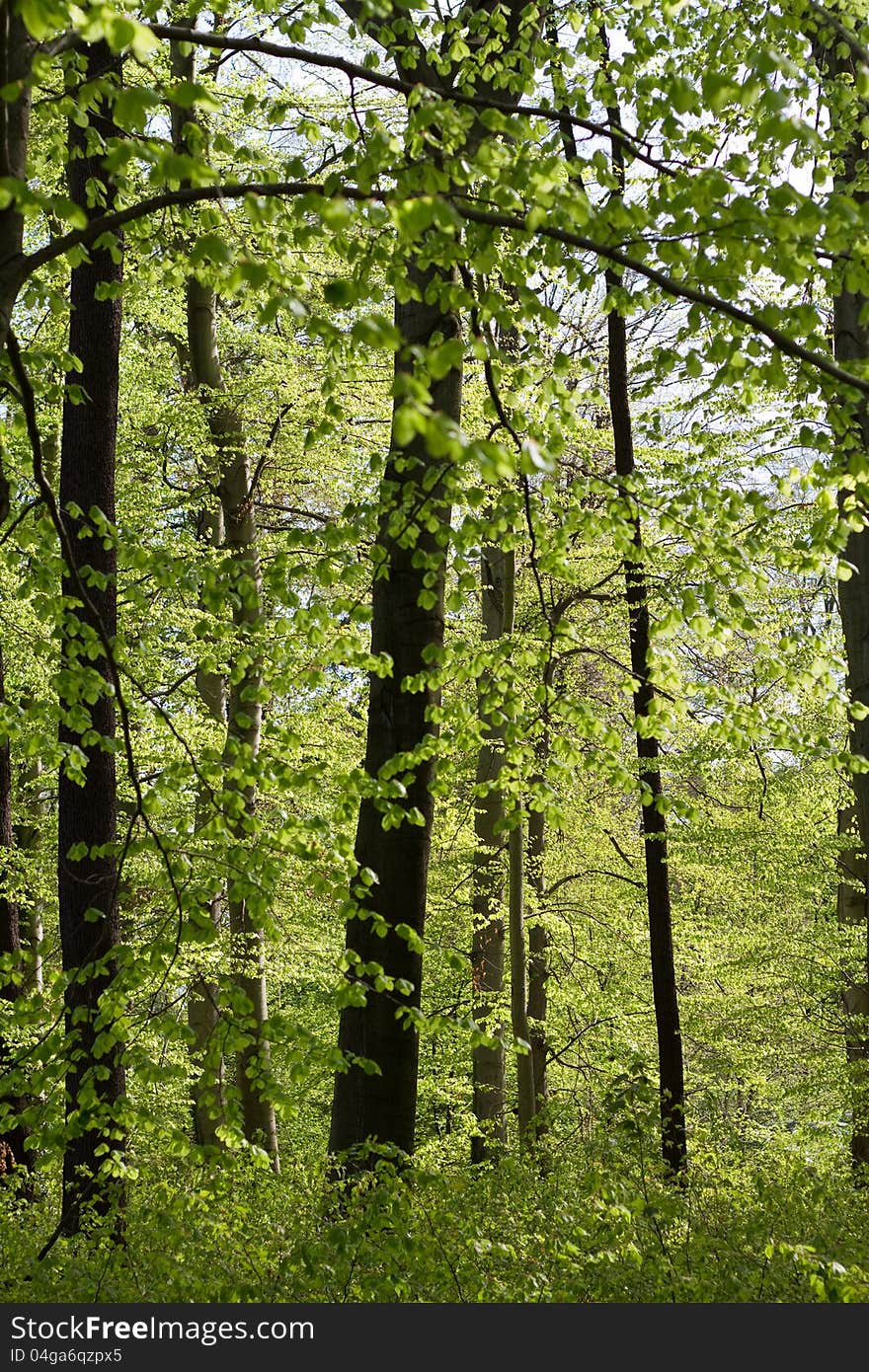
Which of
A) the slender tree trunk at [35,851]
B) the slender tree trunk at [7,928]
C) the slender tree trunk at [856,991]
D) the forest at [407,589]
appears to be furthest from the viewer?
the slender tree trunk at [35,851]

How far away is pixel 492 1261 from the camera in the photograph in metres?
5.65

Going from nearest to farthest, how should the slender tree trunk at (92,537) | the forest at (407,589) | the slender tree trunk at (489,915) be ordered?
the forest at (407,589)
the slender tree trunk at (92,537)
the slender tree trunk at (489,915)

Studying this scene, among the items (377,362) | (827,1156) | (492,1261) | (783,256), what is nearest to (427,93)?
(783,256)

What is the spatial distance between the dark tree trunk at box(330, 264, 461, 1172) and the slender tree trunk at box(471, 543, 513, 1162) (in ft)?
23.0

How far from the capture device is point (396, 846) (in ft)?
18.8

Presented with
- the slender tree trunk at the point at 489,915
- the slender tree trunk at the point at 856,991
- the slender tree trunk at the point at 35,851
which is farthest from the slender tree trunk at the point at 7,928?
the slender tree trunk at the point at 856,991

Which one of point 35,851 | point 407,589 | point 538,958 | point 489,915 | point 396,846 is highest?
point 407,589

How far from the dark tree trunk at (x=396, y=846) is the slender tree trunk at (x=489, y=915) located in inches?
276

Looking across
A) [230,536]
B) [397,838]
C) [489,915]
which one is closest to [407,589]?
[397,838]

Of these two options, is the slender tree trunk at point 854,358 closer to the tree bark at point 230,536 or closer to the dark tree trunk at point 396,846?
the dark tree trunk at point 396,846

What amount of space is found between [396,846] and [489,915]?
29.4 ft

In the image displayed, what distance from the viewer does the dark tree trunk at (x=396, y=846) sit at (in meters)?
5.63

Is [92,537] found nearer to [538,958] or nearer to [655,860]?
[655,860]

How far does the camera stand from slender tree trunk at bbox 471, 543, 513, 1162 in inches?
537
